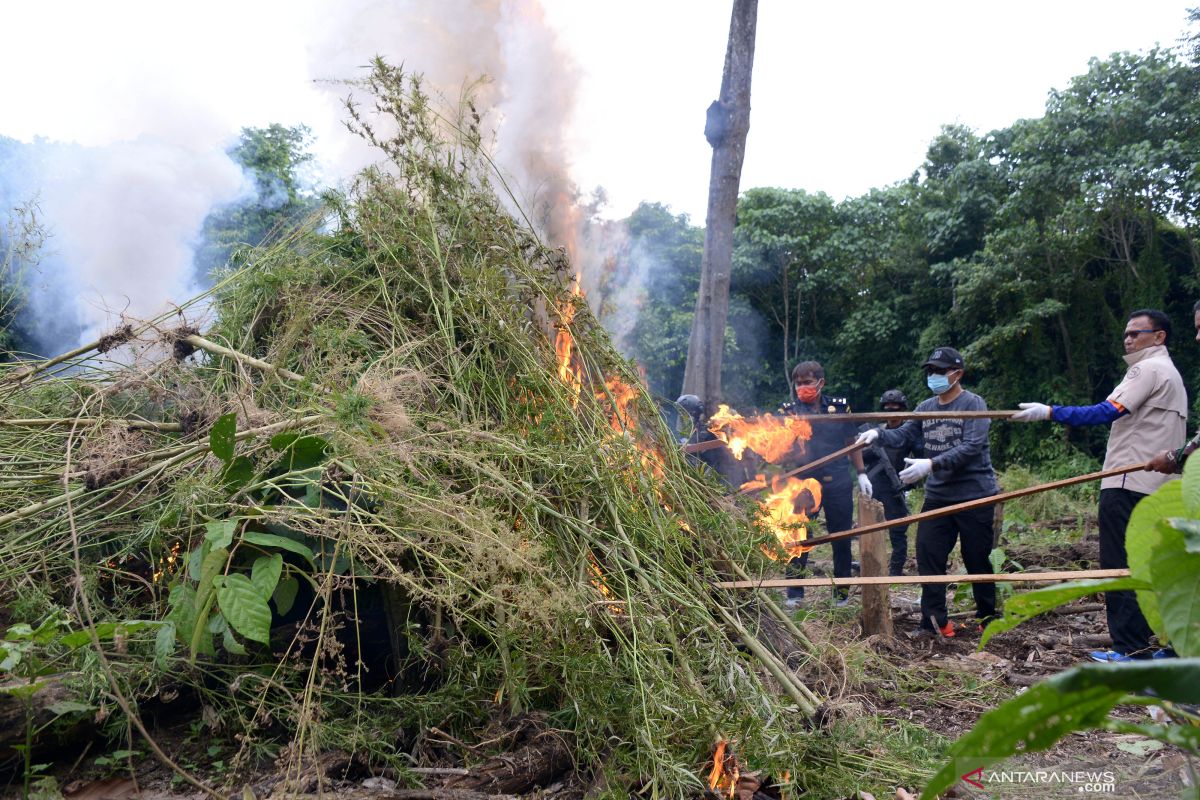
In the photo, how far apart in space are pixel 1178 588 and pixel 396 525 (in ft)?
7.66

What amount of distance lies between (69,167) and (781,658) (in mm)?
12727

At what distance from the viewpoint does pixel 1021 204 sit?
1419cm

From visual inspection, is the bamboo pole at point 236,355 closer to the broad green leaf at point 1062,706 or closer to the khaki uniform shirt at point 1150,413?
the broad green leaf at point 1062,706

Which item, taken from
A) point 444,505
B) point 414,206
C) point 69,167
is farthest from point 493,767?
point 69,167

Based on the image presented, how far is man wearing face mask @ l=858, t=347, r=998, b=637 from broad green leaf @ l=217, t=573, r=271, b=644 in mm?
4163

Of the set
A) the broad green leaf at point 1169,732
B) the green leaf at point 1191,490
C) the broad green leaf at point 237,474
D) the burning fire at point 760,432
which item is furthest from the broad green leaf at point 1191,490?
the burning fire at point 760,432

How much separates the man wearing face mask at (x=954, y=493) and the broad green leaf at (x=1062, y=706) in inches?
191

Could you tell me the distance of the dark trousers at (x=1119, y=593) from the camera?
410 centimetres

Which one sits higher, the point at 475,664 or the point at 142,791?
the point at 475,664

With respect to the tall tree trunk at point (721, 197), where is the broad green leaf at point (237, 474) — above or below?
below

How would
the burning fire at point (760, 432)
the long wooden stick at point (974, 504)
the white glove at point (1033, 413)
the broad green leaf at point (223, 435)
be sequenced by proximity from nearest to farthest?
1. the broad green leaf at point (223, 435)
2. the long wooden stick at point (974, 504)
3. the white glove at point (1033, 413)
4. the burning fire at point (760, 432)

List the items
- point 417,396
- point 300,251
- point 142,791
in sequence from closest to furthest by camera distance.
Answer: point 142,791
point 417,396
point 300,251

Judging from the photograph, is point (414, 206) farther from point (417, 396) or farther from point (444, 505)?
point (444, 505)

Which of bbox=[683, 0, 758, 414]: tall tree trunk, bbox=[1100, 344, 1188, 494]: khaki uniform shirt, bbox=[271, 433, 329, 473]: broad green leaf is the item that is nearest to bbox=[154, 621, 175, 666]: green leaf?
bbox=[271, 433, 329, 473]: broad green leaf
